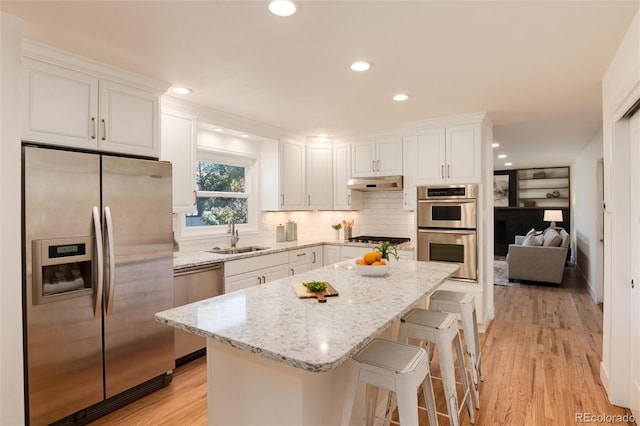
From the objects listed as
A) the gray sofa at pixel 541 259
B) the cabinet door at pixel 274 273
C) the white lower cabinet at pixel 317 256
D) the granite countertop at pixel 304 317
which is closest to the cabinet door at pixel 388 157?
the white lower cabinet at pixel 317 256

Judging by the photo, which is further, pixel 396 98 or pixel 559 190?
pixel 559 190

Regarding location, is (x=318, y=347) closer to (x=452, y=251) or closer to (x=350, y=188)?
(x=452, y=251)

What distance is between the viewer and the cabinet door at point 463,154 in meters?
3.72

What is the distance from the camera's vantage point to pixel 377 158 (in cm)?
461

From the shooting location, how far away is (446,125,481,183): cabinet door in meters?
3.72

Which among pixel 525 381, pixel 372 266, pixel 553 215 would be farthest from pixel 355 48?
pixel 553 215

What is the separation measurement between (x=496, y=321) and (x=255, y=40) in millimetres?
3991

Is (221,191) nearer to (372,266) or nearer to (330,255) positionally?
(330,255)

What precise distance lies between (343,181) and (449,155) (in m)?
1.54

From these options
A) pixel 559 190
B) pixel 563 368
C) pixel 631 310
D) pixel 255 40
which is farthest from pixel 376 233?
pixel 559 190

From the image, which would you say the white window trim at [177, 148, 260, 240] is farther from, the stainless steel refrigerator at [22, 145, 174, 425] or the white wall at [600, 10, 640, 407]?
the white wall at [600, 10, 640, 407]

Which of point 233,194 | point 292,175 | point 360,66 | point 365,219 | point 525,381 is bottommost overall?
point 525,381

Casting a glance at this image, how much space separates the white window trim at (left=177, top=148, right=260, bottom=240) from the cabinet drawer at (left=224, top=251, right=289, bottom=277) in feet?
2.25

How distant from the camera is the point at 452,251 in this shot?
3.91 meters
